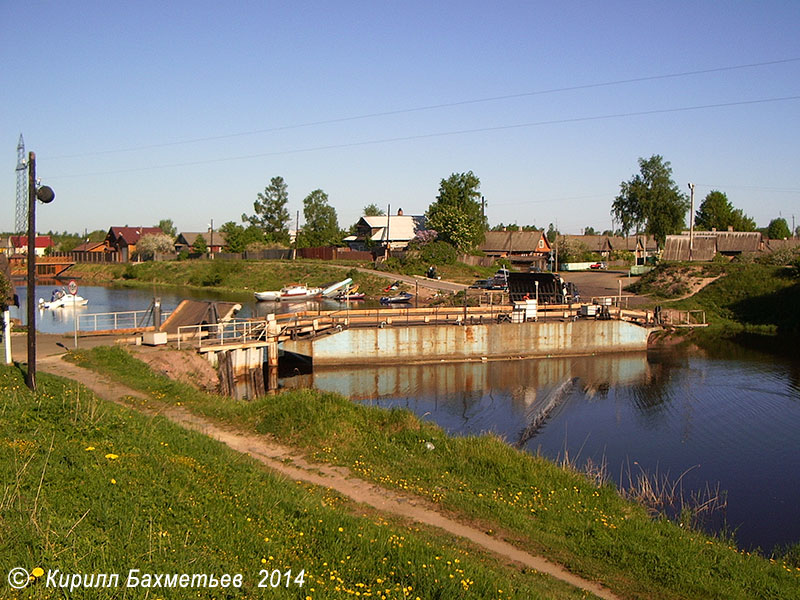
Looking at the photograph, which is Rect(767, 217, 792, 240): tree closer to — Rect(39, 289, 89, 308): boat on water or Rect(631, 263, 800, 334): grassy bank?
Rect(631, 263, 800, 334): grassy bank

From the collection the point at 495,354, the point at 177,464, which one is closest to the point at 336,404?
the point at 177,464

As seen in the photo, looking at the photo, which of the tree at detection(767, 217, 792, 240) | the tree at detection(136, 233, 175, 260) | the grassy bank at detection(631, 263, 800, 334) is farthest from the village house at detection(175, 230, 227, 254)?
the tree at detection(767, 217, 792, 240)

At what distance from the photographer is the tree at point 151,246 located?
115250 mm

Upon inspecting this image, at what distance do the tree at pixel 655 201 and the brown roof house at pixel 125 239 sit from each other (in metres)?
79.4

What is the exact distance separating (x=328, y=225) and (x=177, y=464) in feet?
384

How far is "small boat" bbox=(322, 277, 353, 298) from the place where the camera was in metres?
74.1

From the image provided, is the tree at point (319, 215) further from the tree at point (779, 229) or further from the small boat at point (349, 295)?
the tree at point (779, 229)

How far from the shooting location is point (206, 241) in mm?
123438

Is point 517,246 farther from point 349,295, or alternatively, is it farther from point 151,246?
point 151,246

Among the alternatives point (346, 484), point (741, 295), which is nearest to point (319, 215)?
point (741, 295)

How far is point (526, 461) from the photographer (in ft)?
59.2

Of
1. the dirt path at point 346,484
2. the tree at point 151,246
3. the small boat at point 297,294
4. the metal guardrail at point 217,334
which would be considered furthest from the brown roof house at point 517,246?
the dirt path at point 346,484

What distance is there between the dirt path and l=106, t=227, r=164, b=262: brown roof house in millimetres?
Answer: 101750

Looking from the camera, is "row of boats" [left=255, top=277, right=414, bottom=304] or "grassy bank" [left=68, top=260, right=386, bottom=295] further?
"grassy bank" [left=68, top=260, right=386, bottom=295]
